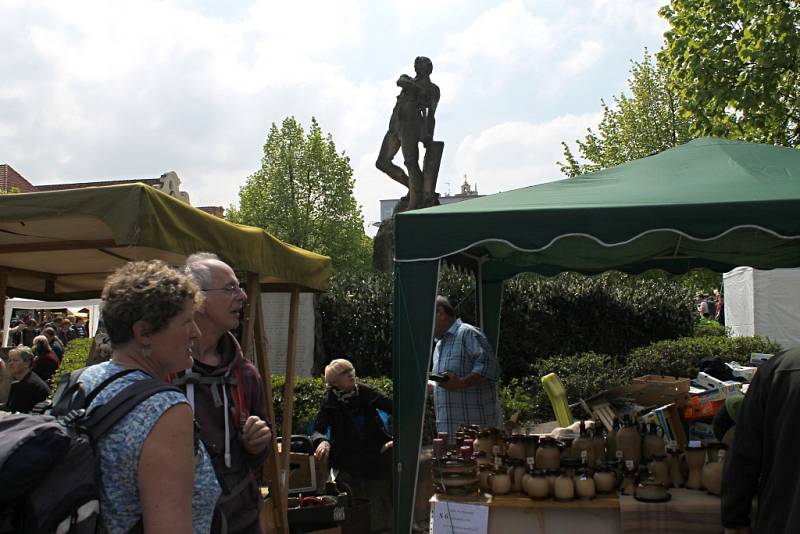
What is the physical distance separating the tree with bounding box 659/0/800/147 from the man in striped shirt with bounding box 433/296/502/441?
8291 mm

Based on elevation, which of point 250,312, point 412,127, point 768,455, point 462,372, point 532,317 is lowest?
point 768,455

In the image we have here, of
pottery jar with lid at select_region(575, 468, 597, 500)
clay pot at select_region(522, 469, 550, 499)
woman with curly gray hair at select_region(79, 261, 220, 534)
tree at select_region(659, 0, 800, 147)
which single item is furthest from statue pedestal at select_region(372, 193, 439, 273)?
woman with curly gray hair at select_region(79, 261, 220, 534)

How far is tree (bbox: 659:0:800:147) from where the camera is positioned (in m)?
11.6

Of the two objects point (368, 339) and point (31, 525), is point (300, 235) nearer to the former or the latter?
point (368, 339)

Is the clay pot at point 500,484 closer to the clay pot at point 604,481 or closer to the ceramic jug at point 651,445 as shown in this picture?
the clay pot at point 604,481

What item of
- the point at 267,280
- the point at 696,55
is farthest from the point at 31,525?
the point at 696,55

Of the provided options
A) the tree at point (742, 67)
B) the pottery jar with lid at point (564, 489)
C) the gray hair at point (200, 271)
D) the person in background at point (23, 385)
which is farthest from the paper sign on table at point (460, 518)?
the tree at point (742, 67)

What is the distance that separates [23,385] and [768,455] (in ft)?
23.6

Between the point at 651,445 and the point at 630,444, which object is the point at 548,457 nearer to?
the point at 630,444

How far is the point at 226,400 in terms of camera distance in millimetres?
2633

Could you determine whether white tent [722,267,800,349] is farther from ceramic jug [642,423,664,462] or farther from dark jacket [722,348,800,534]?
dark jacket [722,348,800,534]

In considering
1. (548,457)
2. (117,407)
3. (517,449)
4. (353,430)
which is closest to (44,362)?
(353,430)

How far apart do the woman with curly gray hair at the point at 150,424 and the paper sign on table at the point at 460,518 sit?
2.25 metres

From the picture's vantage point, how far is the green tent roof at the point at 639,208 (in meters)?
4.32
